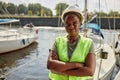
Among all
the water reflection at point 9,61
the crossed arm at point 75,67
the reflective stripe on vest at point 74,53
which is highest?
the reflective stripe on vest at point 74,53

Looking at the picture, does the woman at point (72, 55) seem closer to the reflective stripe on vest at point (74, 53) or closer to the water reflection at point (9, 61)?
the reflective stripe on vest at point (74, 53)

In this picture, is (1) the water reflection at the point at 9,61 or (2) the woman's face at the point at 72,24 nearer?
(2) the woman's face at the point at 72,24

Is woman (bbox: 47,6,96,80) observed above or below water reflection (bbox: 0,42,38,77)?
above

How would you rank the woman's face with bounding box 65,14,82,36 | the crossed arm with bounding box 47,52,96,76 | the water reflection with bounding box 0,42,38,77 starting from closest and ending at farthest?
1. the crossed arm with bounding box 47,52,96,76
2. the woman's face with bounding box 65,14,82,36
3. the water reflection with bounding box 0,42,38,77

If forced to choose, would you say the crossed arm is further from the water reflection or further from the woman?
the water reflection

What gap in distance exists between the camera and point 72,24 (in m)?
Answer: 2.82

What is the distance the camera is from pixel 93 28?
20.0 m

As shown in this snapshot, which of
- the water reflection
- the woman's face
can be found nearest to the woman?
the woman's face

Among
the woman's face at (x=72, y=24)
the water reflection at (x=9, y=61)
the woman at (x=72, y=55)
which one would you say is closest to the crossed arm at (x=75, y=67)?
the woman at (x=72, y=55)

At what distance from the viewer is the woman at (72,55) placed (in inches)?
107

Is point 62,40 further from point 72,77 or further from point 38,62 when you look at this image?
point 38,62

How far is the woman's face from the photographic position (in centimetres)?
281

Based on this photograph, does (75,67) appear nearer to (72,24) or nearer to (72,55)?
(72,55)

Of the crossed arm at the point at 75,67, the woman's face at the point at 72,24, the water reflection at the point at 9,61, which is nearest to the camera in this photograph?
the crossed arm at the point at 75,67
